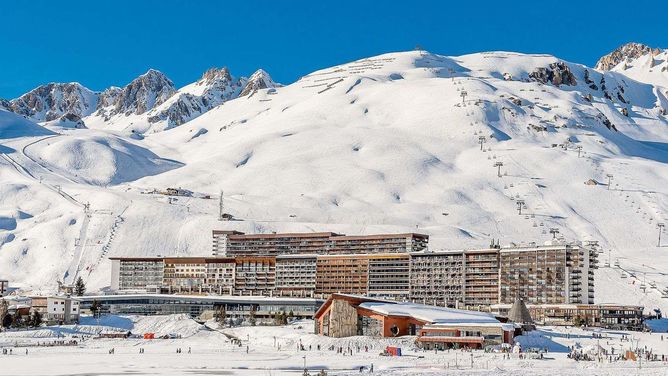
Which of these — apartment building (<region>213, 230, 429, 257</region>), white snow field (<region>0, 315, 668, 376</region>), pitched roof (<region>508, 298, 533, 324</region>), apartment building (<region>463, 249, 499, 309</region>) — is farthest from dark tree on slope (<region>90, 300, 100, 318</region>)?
pitched roof (<region>508, 298, 533, 324</region>)

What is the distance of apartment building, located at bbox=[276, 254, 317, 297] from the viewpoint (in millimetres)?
178000

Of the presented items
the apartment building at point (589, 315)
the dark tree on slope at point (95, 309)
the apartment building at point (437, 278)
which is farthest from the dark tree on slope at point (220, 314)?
the apartment building at point (589, 315)

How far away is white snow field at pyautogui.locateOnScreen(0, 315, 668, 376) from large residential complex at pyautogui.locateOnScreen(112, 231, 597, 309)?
91.4ft

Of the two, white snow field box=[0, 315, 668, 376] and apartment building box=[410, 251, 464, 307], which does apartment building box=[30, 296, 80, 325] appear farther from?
apartment building box=[410, 251, 464, 307]

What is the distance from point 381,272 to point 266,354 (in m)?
78.6

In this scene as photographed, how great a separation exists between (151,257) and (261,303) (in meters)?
48.0

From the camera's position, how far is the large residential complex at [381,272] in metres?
155

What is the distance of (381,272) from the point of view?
6801 inches

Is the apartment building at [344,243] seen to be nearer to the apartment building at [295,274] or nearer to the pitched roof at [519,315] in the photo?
the apartment building at [295,274]

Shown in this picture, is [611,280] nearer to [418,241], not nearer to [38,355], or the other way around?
[418,241]

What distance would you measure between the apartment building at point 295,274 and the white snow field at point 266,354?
4465cm

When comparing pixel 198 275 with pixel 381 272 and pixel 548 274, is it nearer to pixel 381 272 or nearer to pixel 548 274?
pixel 381 272

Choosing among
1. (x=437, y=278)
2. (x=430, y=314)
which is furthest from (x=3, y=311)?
(x=437, y=278)

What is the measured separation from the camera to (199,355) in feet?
306
